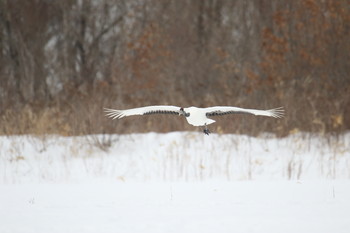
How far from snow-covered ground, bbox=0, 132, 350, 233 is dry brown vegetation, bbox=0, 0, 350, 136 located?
0.44 m

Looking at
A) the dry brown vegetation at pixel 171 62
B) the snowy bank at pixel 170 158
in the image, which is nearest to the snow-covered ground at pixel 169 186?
the snowy bank at pixel 170 158

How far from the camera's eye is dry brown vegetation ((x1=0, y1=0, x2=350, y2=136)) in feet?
37.9

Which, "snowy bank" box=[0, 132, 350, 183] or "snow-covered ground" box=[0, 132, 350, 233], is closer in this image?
"snow-covered ground" box=[0, 132, 350, 233]

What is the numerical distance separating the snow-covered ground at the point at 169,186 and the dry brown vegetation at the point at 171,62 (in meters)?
0.44

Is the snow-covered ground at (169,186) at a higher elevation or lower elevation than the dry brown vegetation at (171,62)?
lower

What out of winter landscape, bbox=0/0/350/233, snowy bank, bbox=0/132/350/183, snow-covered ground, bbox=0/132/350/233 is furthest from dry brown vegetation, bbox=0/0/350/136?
snow-covered ground, bbox=0/132/350/233

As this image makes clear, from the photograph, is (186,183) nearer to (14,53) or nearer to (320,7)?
(320,7)

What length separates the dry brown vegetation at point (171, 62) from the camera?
455 inches

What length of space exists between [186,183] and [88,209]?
83.4 inches

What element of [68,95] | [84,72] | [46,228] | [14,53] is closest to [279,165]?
[46,228]

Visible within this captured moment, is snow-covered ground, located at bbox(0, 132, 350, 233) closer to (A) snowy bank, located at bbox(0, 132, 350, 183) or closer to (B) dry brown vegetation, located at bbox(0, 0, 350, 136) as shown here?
(A) snowy bank, located at bbox(0, 132, 350, 183)

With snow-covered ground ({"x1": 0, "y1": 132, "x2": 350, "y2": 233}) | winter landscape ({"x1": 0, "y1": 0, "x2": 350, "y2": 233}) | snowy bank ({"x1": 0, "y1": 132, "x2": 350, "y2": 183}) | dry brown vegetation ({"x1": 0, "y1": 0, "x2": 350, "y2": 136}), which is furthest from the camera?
dry brown vegetation ({"x1": 0, "y1": 0, "x2": 350, "y2": 136})

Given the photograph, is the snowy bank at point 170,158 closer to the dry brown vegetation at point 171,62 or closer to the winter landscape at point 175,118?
the winter landscape at point 175,118

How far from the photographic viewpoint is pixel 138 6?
58.8 ft
